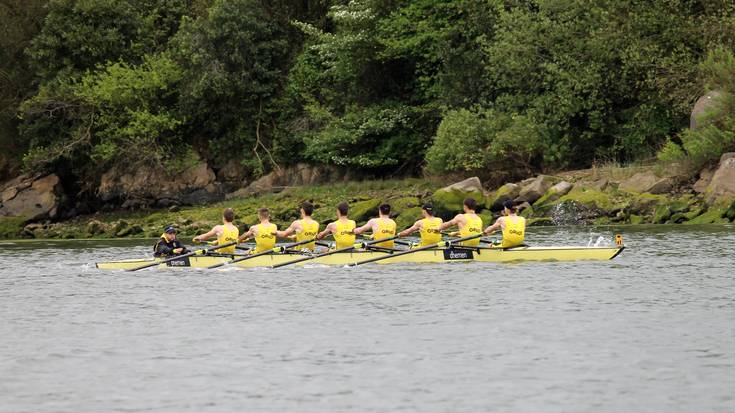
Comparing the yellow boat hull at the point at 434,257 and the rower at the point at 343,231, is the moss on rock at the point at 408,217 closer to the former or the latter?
the rower at the point at 343,231

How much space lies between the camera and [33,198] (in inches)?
2318

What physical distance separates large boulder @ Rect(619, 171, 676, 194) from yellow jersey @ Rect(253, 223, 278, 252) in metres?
18.7

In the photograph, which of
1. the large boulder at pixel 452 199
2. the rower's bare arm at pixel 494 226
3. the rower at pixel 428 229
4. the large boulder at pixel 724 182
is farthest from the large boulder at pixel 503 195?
the rower's bare arm at pixel 494 226

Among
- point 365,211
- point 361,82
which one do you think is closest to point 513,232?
point 365,211

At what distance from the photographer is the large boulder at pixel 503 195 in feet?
146

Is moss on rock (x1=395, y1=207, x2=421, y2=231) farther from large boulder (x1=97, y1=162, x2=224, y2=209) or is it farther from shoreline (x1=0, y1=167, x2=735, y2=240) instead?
large boulder (x1=97, y1=162, x2=224, y2=209)

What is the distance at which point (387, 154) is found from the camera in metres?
53.8

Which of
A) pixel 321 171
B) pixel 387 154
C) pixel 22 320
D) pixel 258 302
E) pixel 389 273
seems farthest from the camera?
pixel 321 171

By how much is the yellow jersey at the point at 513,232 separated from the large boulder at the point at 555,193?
54.9 feet

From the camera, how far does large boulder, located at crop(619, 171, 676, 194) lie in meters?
43.4

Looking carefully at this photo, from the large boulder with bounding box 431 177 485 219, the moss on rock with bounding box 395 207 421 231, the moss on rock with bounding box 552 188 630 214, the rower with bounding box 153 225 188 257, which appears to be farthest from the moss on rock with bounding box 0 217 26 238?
the rower with bounding box 153 225 188 257

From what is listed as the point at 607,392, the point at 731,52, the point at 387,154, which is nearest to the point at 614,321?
the point at 607,392

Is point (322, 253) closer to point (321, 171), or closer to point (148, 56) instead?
point (321, 171)

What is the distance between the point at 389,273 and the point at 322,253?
230 cm
